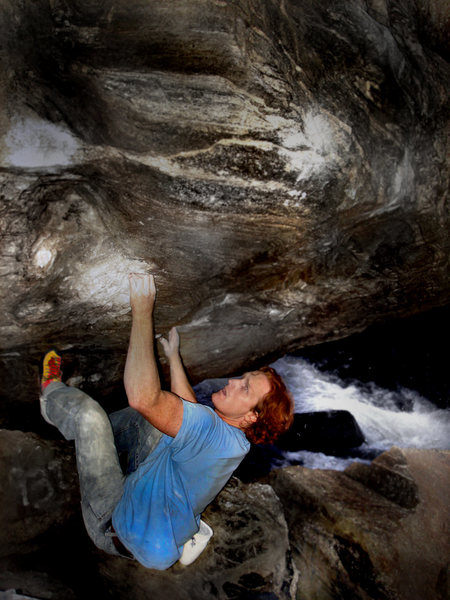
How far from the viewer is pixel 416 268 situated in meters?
3.19

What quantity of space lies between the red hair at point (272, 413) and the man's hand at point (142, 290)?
0.87m

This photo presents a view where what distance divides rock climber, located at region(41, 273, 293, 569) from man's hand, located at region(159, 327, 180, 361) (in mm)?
432

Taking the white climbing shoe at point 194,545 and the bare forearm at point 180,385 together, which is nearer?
the white climbing shoe at point 194,545

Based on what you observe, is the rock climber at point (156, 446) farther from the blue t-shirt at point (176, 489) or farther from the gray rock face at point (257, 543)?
the gray rock face at point (257, 543)

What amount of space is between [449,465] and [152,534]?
108 inches

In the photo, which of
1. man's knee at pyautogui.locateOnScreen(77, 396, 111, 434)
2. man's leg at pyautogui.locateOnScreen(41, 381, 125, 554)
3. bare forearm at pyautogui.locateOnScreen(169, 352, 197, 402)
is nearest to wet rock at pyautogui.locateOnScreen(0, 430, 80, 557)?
man's leg at pyautogui.locateOnScreen(41, 381, 125, 554)

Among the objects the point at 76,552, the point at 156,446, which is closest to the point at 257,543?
the point at 76,552

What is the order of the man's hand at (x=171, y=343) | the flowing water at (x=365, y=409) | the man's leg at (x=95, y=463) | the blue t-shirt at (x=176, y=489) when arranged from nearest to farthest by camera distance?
the blue t-shirt at (x=176, y=489) < the man's leg at (x=95, y=463) < the man's hand at (x=171, y=343) < the flowing water at (x=365, y=409)

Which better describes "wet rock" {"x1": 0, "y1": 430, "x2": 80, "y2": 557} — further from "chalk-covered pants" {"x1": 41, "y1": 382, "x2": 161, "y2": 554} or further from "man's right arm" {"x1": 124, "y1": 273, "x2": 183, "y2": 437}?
"man's right arm" {"x1": 124, "y1": 273, "x2": 183, "y2": 437}

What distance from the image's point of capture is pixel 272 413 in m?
2.42

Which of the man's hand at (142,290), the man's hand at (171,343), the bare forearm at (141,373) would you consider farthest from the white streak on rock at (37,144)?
the man's hand at (171,343)

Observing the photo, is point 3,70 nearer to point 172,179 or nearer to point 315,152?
point 172,179

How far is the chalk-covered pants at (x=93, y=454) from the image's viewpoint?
7.74 ft

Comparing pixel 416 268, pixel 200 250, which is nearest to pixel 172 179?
pixel 200 250
